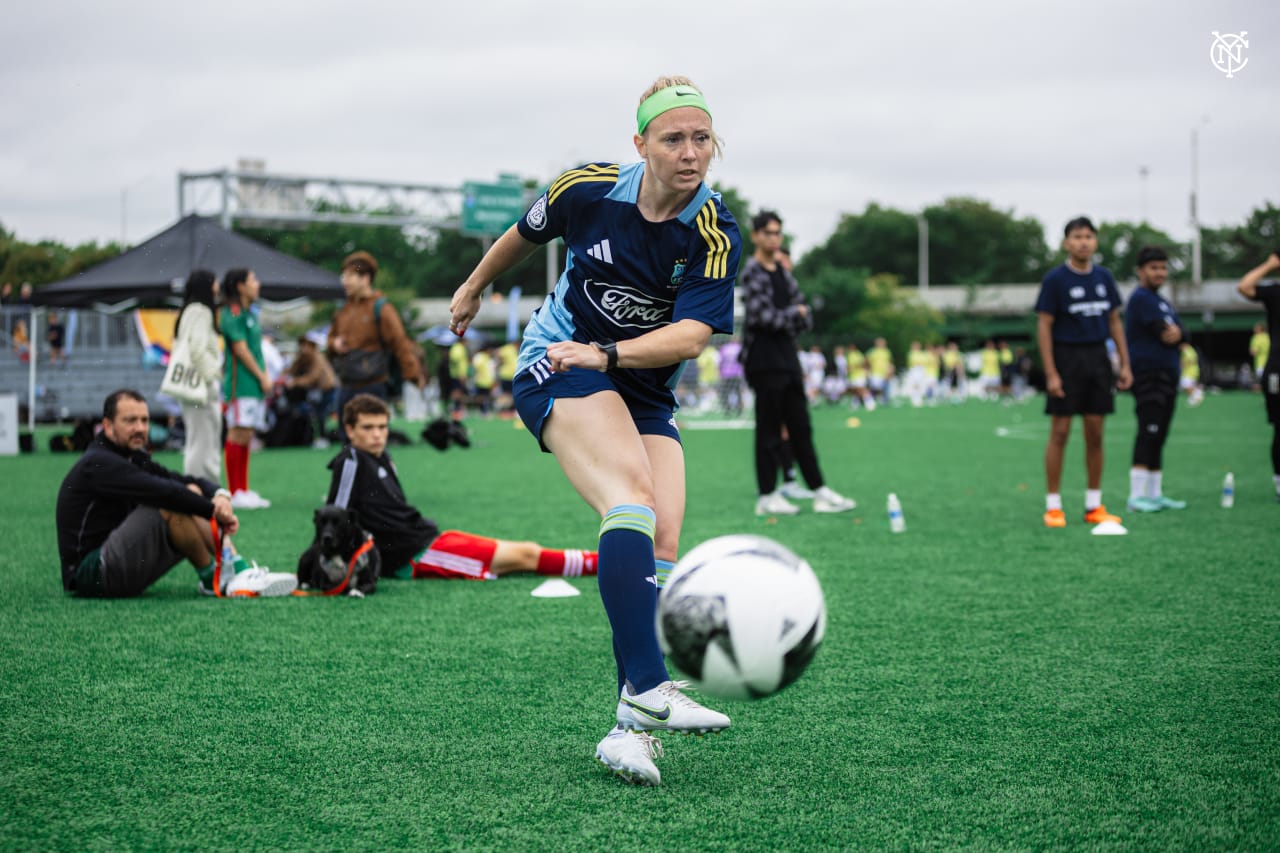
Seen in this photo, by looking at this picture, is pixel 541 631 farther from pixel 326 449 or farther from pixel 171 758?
pixel 326 449

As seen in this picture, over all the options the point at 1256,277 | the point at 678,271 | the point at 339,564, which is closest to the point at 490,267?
the point at 678,271

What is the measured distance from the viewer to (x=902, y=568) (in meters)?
7.39

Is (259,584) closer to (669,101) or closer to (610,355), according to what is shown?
(610,355)

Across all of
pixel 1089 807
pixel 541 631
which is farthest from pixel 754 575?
pixel 541 631

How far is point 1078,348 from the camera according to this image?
364 inches

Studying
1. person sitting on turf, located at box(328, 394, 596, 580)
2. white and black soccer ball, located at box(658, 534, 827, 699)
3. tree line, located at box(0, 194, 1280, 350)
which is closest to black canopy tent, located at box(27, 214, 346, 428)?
person sitting on turf, located at box(328, 394, 596, 580)

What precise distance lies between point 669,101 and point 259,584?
4.06 metres

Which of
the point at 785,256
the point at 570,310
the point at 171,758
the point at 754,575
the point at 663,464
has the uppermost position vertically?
the point at 785,256

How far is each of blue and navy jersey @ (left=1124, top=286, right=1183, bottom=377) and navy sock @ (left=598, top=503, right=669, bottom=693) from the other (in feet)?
25.7

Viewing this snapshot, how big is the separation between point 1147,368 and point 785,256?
321 cm

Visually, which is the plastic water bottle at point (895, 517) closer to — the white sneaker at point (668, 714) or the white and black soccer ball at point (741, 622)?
the white sneaker at point (668, 714)

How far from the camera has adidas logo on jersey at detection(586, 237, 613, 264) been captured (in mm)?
3791

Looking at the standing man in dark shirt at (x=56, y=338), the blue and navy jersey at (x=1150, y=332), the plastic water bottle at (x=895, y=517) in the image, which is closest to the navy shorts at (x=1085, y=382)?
the blue and navy jersey at (x=1150, y=332)

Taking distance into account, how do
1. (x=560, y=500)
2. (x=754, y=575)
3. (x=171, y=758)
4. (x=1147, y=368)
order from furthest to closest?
(x=560, y=500)
(x=1147, y=368)
(x=171, y=758)
(x=754, y=575)
